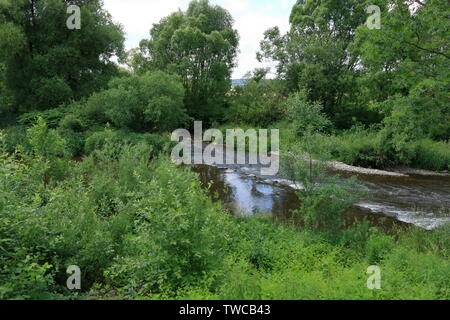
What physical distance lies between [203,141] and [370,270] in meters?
20.8

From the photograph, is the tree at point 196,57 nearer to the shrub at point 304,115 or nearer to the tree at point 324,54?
the tree at point 324,54

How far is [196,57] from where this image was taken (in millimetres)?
27391

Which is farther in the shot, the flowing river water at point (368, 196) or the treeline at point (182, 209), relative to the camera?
the flowing river water at point (368, 196)

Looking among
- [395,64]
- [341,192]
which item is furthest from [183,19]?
[341,192]

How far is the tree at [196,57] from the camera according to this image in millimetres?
26627

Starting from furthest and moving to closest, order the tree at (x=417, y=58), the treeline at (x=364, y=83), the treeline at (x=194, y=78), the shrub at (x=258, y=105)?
1. the shrub at (x=258, y=105)
2. the treeline at (x=194, y=78)
3. the treeline at (x=364, y=83)
4. the tree at (x=417, y=58)

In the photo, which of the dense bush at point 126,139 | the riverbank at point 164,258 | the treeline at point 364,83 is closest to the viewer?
the riverbank at point 164,258

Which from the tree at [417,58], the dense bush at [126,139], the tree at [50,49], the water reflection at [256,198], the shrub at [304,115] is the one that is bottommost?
the water reflection at [256,198]

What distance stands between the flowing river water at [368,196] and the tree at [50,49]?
1237 cm

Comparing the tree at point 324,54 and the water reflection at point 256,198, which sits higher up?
the tree at point 324,54

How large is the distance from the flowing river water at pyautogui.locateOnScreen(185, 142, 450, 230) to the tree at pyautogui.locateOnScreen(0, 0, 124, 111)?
12.4m

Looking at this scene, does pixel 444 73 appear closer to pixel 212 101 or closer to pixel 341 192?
pixel 341 192

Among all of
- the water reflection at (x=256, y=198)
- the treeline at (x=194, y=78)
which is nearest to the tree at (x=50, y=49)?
the treeline at (x=194, y=78)

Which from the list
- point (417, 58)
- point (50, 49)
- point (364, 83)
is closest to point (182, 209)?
point (417, 58)
